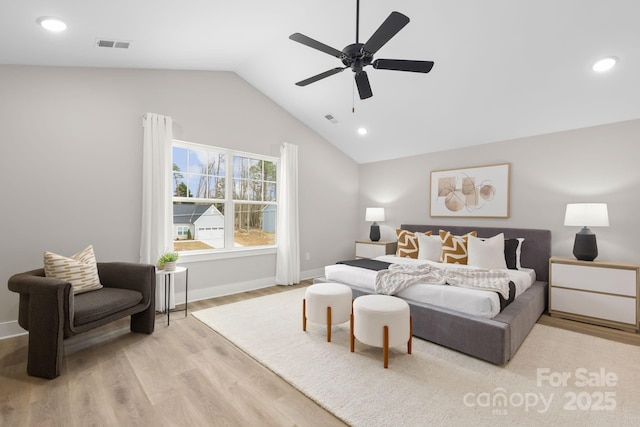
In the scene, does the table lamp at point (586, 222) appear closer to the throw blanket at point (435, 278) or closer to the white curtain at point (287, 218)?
the throw blanket at point (435, 278)

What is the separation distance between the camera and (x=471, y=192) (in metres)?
4.79

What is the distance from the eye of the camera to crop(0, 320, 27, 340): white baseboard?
285cm

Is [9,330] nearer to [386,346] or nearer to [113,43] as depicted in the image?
[113,43]

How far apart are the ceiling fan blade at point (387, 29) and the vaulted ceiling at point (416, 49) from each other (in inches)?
26.7

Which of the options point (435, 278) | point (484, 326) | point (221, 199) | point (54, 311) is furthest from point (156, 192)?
point (484, 326)

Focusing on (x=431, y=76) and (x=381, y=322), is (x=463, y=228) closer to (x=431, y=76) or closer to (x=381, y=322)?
(x=431, y=76)

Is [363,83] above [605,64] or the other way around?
the other way around

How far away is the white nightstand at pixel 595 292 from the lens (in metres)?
3.15

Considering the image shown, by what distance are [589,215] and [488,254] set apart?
3.75 feet

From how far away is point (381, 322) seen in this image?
2.39m

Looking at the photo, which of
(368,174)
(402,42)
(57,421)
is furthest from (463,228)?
(57,421)

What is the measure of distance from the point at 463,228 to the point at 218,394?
4217 mm

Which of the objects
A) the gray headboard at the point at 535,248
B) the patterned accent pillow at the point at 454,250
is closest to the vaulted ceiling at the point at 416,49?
the gray headboard at the point at 535,248

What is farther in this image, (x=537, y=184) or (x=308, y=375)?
(x=537, y=184)
